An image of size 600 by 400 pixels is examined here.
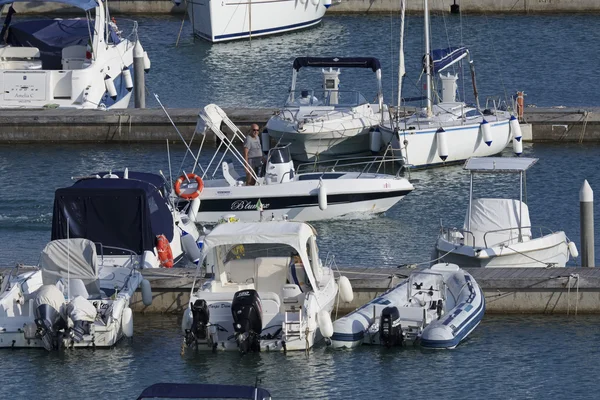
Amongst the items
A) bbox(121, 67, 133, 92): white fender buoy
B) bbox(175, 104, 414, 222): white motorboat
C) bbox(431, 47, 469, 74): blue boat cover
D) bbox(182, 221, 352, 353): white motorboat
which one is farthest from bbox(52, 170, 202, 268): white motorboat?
bbox(121, 67, 133, 92): white fender buoy

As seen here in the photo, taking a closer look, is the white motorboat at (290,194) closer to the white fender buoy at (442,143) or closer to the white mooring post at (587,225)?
the white fender buoy at (442,143)

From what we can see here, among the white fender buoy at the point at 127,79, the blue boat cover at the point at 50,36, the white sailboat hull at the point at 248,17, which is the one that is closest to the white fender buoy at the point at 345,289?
the blue boat cover at the point at 50,36

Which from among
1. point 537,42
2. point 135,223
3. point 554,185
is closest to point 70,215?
point 135,223

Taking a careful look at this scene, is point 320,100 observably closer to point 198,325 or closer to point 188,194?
point 188,194

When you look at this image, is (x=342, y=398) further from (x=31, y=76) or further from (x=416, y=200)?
(x=31, y=76)

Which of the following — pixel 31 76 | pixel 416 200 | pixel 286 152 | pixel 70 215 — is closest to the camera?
pixel 70 215

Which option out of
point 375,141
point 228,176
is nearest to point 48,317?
point 228,176

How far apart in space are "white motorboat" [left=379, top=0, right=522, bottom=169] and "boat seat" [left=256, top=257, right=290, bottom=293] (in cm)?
1055

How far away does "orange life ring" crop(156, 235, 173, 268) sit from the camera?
23578 millimetres

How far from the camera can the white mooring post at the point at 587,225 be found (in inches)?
879

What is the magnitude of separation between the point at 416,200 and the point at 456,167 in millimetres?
2919

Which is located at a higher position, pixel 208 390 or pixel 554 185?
pixel 208 390

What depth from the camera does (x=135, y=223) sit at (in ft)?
76.8

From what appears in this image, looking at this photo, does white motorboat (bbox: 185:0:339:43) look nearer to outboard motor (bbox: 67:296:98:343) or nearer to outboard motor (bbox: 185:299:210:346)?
outboard motor (bbox: 67:296:98:343)
